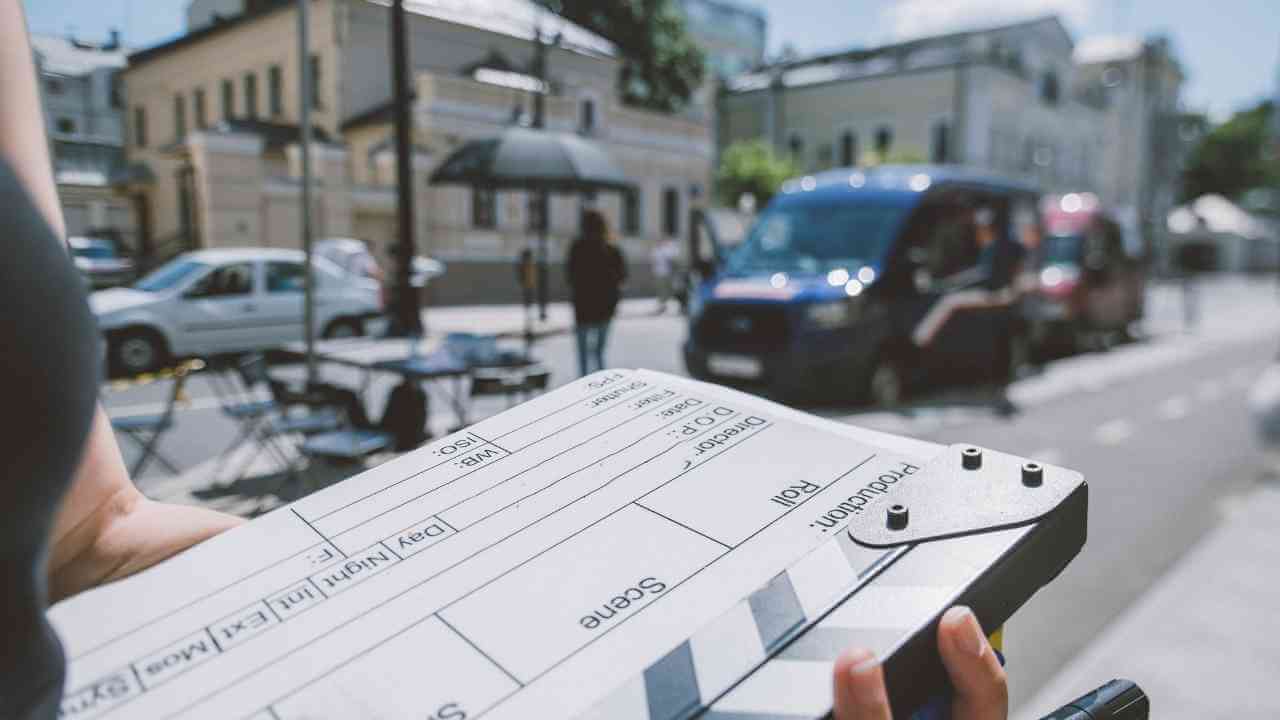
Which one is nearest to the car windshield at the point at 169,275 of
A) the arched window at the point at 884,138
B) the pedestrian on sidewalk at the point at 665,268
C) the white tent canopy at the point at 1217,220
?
the pedestrian on sidewalk at the point at 665,268

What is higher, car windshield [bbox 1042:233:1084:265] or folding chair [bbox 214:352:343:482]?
car windshield [bbox 1042:233:1084:265]

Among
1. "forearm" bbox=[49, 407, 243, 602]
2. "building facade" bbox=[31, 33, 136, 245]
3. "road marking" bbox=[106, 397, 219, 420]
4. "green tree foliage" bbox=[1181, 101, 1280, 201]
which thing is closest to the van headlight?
"road marking" bbox=[106, 397, 219, 420]

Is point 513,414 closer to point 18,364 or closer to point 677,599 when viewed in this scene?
point 677,599

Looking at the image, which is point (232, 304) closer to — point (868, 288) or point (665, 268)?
point (665, 268)

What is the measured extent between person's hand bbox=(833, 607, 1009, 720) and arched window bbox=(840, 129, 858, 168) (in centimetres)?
3517

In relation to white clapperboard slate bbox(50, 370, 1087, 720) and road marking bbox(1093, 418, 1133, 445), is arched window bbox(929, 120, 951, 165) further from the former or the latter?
white clapperboard slate bbox(50, 370, 1087, 720)

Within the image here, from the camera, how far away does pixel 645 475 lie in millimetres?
934

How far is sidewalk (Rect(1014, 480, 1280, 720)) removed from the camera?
9.42 feet

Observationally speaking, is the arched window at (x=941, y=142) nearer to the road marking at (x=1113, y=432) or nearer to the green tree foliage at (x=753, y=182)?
the green tree foliage at (x=753, y=182)

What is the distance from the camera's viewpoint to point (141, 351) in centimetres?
409

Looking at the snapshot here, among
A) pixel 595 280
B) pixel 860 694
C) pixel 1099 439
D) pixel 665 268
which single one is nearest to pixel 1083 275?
pixel 1099 439

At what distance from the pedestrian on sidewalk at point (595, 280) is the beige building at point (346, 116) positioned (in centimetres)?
42

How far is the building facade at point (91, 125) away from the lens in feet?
4.48

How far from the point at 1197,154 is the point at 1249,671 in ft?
240
